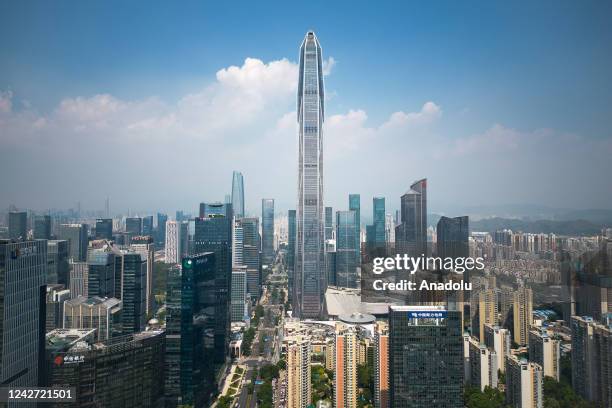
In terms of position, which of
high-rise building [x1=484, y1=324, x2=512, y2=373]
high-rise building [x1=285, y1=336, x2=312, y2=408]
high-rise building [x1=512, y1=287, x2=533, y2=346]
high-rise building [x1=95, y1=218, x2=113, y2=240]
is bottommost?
high-rise building [x1=285, y1=336, x2=312, y2=408]

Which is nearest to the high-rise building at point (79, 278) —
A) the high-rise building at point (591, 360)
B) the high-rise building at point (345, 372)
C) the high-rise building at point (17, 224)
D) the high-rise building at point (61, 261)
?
the high-rise building at point (61, 261)

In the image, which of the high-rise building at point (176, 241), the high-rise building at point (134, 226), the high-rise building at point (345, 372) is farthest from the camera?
the high-rise building at point (176, 241)

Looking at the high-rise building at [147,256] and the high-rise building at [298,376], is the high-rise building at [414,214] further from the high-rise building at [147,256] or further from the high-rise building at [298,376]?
the high-rise building at [147,256]

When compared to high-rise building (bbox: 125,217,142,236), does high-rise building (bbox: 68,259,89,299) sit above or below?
below

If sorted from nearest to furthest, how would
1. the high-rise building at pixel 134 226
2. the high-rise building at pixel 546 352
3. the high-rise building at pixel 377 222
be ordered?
the high-rise building at pixel 546 352 < the high-rise building at pixel 134 226 < the high-rise building at pixel 377 222

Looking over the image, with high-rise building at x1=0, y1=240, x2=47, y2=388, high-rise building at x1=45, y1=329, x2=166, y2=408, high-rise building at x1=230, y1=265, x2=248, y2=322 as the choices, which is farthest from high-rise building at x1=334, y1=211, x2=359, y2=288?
high-rise building at x1=0, y1=240, x2=47, y2=388

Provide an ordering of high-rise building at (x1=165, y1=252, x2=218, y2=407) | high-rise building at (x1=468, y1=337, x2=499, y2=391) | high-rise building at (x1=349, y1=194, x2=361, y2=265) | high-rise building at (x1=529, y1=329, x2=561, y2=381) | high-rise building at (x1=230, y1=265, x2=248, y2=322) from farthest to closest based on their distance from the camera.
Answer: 1. high-rise building at (x1=230, y1=265, x2=248, y2=322)
2. high-rise building at (x1=349, y1=194, x2=361, y2=265)
3. high-rise building at (x1=165, y1=252, x2=218, y2=407)
4. high-rise building at (x1=468, y1=337, x2=499, y2=391)
5. high-rise building at (x1=529, y1=329, x2=561, y2=381)

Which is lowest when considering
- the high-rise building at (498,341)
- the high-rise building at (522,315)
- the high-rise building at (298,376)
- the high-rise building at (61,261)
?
the high-rise building at (298,376)

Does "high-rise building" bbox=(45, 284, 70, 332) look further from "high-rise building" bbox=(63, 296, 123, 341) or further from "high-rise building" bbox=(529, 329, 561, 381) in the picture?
"high-rise building" bbox=(529, 329, 561, 381)
